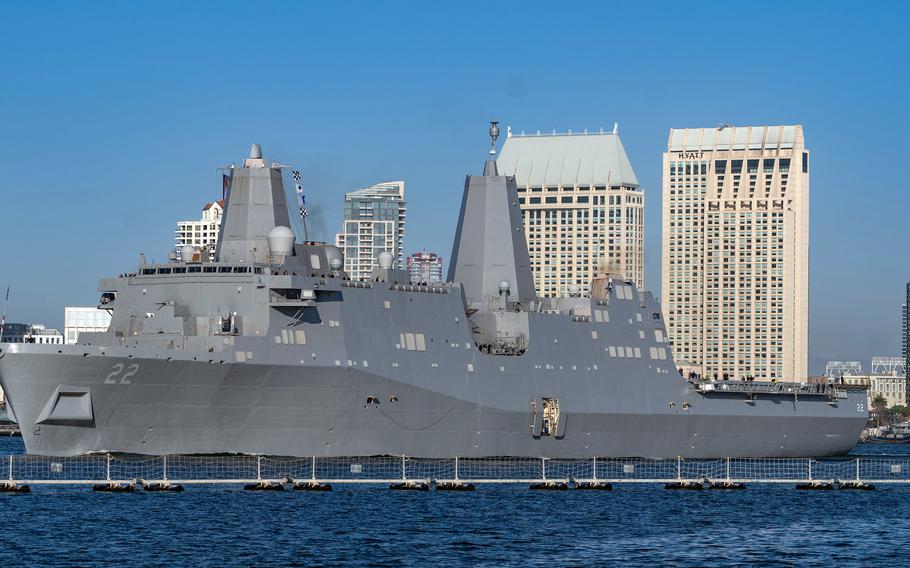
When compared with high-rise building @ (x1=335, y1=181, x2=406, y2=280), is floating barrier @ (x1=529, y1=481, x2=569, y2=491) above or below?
below

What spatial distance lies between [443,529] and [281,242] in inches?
859

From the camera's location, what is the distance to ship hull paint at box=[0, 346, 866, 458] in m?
53.5

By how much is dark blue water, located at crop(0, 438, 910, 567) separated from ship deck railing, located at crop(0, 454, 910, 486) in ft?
5.01

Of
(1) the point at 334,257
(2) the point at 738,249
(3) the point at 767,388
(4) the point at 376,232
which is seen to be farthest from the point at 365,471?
(4) the point at 376,232

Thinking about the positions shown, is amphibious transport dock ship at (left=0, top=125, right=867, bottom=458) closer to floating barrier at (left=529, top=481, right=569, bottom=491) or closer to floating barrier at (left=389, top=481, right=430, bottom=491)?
floating barrier at (left=389, top=481, right=430, bottom=491)

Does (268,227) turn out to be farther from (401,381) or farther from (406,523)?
(406,523)

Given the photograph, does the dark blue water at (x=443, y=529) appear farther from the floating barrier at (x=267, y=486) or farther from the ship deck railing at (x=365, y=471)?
the ship deck railing at (x=365, y=471)

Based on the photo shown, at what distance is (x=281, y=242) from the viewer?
197 feet

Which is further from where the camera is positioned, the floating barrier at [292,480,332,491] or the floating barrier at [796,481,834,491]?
the floating barrier at [796,481,834,491]

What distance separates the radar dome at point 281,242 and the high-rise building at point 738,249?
298 feet

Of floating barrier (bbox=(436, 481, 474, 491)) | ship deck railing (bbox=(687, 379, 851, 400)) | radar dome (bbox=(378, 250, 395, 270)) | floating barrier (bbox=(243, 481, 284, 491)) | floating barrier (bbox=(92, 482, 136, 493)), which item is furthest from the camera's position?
ship deck railing (bbox=(687, 379, 851, 400))

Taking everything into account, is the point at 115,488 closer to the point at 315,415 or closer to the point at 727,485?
the point at 315,415

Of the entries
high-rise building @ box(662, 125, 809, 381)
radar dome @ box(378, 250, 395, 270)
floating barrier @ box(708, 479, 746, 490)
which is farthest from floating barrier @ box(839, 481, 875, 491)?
high-rise building @ box(662, 125, 809, 381)

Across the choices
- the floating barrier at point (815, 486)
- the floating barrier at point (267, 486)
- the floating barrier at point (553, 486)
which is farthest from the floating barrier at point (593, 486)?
the floating barrier at point (267, 486)
